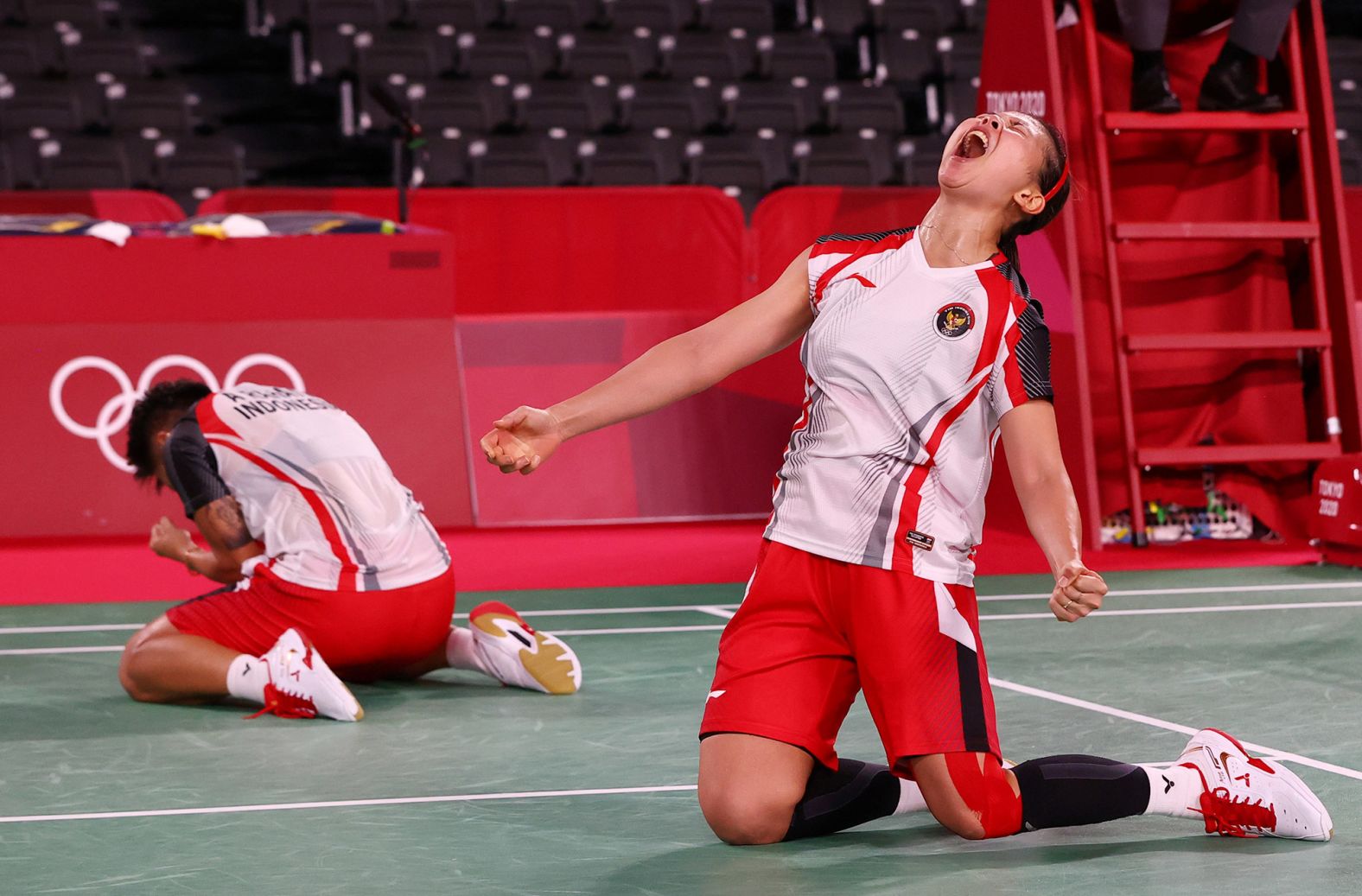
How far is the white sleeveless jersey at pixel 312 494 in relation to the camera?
4.97 metres

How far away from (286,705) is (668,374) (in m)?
1.99

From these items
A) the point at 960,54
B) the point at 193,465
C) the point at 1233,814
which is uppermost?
the point at 960,54

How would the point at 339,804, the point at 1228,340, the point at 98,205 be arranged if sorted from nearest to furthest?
the point at 339,804, the point at 1228,340, the point at 98,205

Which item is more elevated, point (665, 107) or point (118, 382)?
point (665, 107)

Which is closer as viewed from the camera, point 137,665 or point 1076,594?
point 1076,594

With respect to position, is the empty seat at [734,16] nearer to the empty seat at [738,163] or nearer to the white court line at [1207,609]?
the empty seat at [738,163]

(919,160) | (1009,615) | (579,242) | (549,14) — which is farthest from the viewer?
(549,14)

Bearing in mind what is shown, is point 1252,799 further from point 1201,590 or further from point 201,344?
point 201,344

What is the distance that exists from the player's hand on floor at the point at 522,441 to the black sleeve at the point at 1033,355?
3.26ft

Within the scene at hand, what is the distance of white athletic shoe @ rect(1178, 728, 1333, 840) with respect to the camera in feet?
10.9

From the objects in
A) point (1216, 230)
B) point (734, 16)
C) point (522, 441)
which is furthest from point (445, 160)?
point (522, 441)

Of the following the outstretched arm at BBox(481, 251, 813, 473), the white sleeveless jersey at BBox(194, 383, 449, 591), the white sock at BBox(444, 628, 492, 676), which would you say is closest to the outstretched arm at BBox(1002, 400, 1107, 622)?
the outstretched arm at BBox(481, 251, 813, 473)

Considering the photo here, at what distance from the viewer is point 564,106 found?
14672 millimetres

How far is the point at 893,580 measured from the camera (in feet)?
11.1
